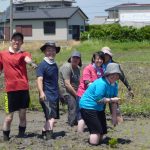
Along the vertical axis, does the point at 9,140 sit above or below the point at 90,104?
below

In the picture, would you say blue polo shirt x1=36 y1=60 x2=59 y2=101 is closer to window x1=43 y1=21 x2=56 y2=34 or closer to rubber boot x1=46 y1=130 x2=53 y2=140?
rubber boot x1=46 y1=130 x2=53 y2=140

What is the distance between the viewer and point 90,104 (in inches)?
287

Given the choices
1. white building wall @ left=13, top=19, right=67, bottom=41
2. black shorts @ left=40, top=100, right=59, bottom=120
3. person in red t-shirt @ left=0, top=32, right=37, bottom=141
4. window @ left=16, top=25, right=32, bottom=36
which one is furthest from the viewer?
window @ left=16, top=25, right=32, bottom=36

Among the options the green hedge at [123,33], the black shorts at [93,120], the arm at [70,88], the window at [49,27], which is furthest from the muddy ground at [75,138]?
the window at [49,27]

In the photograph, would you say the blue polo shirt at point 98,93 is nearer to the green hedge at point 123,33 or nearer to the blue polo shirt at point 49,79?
the blue polo shirt at point 49,79

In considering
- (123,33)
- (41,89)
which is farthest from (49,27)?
(41,89)

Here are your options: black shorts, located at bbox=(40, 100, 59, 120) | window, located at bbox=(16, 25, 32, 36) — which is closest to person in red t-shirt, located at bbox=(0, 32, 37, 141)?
black shorts, located at bbox=(40, 100, 59, 120)

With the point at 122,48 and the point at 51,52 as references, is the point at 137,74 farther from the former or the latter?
the point at 122,48

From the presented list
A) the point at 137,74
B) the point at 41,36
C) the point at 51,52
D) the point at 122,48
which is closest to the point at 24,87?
the point at 51,52

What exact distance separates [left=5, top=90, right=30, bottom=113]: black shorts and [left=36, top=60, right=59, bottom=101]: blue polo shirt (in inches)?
13.4

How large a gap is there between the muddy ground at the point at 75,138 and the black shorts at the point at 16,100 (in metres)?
0.48

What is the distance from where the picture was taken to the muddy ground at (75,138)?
702 cm

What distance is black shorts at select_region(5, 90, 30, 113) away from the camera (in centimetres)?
749

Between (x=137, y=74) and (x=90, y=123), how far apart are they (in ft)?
35.4
